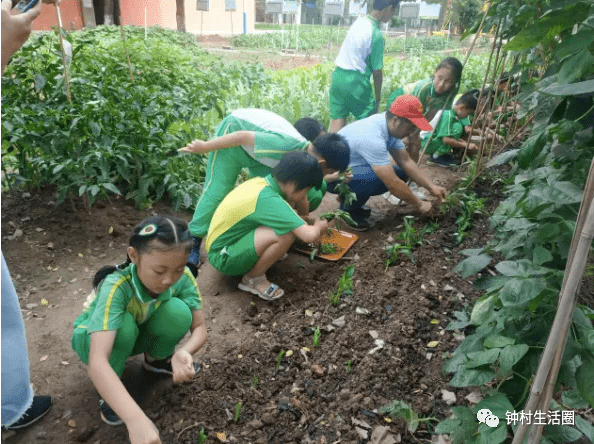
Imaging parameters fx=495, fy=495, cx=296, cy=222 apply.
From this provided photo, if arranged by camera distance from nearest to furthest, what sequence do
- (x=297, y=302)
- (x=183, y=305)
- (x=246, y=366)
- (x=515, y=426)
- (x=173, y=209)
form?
(x=515, y=426) < (x=183, y=305) < (x=246, y=366) < (x=297, y=302) < (x=173, y=209)

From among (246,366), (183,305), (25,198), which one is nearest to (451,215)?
(246,366)

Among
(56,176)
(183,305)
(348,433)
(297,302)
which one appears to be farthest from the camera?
(56,176)

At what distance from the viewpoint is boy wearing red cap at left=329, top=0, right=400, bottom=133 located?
3.72 metres

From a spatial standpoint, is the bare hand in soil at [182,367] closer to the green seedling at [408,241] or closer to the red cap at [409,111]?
the green seedling at [408,241]

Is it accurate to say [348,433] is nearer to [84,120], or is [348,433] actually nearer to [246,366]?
[246,366]

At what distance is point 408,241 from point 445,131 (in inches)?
70.5

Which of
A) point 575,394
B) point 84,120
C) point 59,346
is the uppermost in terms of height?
point 84,120

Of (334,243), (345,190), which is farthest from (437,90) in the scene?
(334,243)

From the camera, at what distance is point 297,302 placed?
245 cm

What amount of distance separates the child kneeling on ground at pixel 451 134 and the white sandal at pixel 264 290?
217 centimetres

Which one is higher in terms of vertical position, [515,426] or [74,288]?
[515,426]

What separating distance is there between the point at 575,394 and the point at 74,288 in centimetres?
221

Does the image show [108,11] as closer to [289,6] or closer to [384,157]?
[289,6]

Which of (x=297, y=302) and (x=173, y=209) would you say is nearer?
(x=297, y=302)
